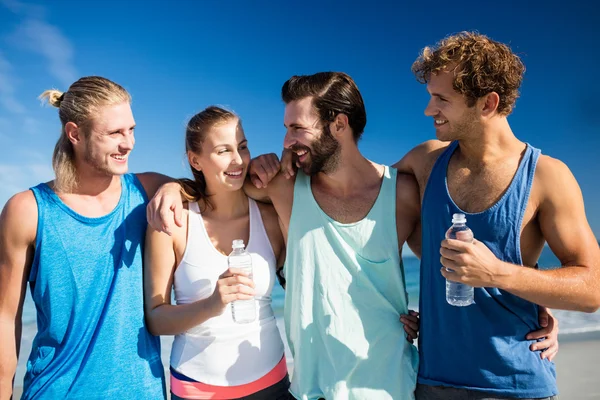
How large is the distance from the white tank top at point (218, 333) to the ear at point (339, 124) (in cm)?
101

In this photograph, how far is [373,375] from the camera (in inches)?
126

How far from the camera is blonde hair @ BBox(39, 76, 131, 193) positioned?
3.34m

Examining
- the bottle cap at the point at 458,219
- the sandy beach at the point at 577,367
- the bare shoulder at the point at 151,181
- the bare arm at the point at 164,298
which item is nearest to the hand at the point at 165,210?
the bare arm at the point at 164,298

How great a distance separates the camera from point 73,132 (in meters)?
3.39

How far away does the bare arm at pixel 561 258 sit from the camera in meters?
2.70

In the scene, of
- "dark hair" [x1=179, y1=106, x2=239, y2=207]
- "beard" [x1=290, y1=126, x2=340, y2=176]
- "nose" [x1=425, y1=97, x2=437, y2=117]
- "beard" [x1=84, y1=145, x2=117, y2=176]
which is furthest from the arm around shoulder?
"beard" [x1=84, y1=145, x2=117, y2=176]

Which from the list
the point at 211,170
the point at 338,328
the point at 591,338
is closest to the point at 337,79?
the point at 211,170

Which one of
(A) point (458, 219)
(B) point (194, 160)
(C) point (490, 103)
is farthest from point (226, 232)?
(C) point (490, 103)

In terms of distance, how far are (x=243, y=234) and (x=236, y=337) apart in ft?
2.27

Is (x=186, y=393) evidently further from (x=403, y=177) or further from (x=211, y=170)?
(x=403, y=177)

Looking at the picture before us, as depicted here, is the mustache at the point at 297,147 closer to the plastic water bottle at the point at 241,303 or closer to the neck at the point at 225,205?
the neck at the point at 225,205

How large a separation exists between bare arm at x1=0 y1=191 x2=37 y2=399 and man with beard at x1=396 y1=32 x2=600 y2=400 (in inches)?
98.1

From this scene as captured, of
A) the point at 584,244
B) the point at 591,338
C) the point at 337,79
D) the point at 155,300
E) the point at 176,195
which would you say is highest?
the point at 337,79

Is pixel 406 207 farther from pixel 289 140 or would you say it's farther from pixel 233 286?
pixel 233 286
